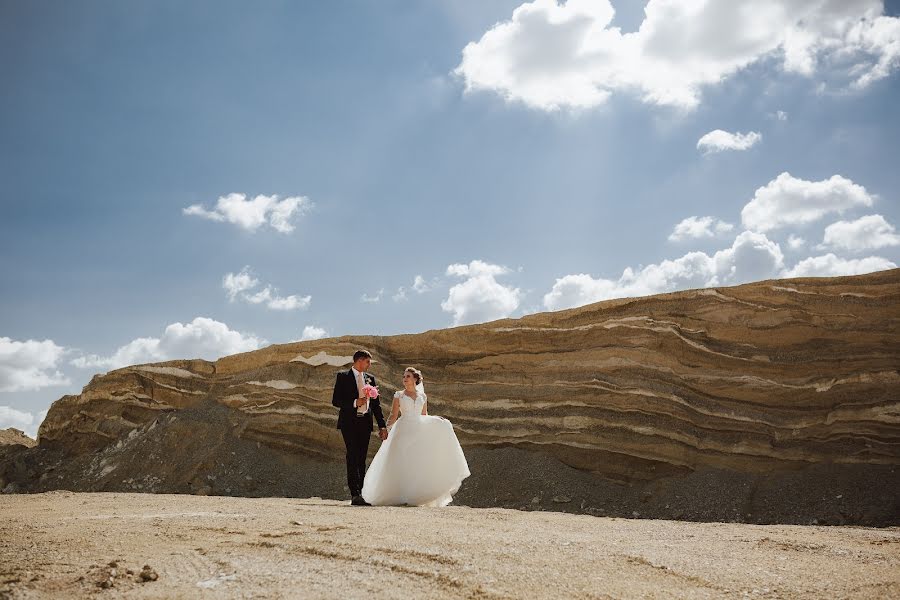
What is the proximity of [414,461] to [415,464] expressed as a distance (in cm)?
4

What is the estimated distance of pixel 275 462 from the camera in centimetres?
1363

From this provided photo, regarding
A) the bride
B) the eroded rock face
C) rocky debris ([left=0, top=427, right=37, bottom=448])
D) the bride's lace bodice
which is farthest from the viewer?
rocky debris ([left=0, top=427, right=37, bottom=448])

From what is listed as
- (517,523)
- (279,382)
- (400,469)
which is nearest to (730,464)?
(400,469)

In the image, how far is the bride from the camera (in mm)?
8086

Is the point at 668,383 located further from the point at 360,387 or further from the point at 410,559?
the point at 410,559

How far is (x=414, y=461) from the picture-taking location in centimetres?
817

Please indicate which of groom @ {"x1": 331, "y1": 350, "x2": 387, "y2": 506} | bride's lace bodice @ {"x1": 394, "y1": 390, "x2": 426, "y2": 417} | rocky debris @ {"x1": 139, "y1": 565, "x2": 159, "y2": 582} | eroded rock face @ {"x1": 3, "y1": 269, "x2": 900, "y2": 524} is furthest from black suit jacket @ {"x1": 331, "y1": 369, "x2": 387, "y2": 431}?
rocky debris @ {"x1": 139, "y1": 565, "x2": 159, "y2": 582}

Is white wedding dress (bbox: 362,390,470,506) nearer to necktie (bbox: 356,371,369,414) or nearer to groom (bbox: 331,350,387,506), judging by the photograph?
groom (bbox: 331,350,387,506)

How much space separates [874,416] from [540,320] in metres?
5.52

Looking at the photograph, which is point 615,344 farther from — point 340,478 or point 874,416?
point 340,478

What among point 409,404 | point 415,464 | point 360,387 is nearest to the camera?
point 415,464

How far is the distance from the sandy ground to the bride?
2.30 metres

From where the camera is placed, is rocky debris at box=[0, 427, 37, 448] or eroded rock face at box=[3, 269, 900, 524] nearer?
eroded rock face at box=[3, 269, 900, 524]

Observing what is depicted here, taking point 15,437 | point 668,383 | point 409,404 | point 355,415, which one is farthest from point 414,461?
point 15,437
